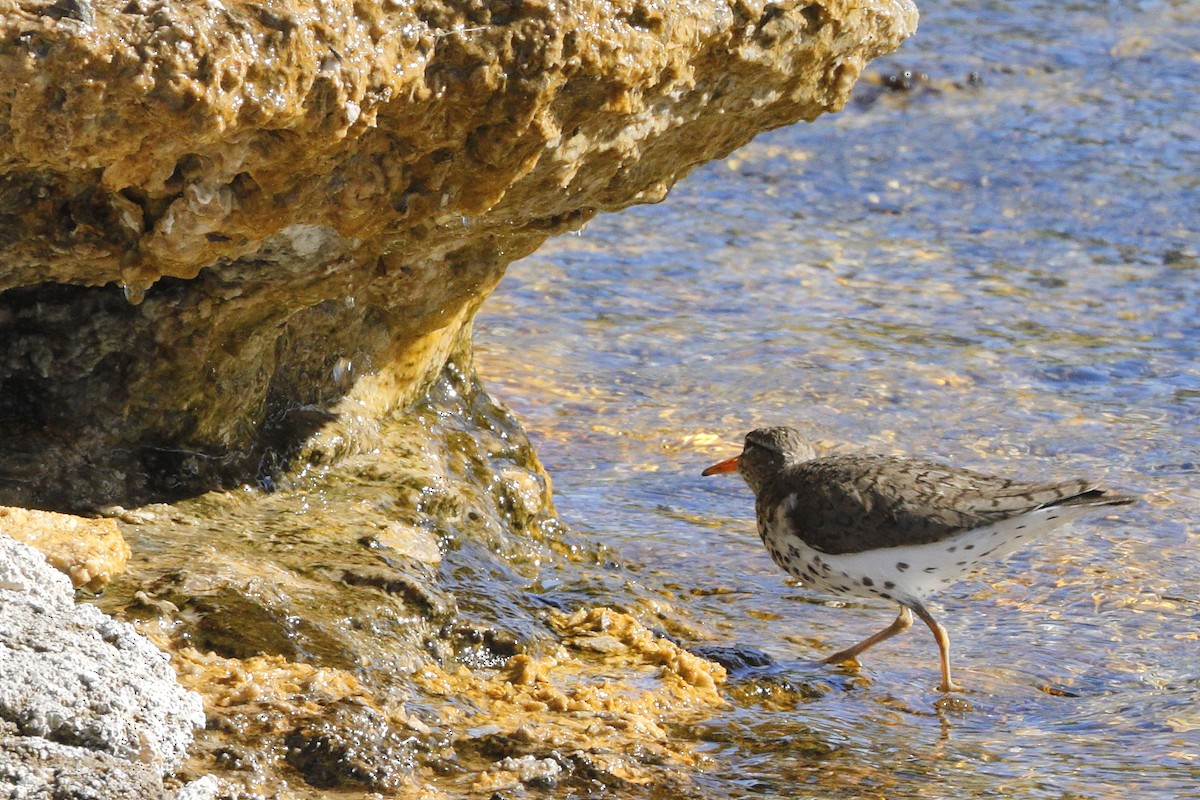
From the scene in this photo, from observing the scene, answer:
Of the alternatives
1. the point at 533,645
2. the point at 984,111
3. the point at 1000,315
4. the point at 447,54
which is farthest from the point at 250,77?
the point at 984,111

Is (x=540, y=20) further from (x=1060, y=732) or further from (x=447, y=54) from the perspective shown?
(x=1060, y=732)

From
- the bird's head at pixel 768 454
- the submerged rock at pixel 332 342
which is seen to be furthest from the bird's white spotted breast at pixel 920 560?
the submerged rock at pixel 332 342

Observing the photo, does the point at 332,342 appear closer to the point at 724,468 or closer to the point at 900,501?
the point at 724,468

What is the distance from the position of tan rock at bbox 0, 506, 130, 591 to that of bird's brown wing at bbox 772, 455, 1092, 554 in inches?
109

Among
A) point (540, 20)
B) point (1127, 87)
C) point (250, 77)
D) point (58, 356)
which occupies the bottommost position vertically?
point (58, 356)

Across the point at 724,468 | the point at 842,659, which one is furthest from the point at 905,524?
the point at 724,468

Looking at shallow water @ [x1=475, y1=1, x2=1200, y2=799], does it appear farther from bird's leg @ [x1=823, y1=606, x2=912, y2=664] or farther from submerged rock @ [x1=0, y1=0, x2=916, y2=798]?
submerged rock @ [x1=0, y1=0, x2=916, y2=798]

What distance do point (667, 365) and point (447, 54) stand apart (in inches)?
Result: 201

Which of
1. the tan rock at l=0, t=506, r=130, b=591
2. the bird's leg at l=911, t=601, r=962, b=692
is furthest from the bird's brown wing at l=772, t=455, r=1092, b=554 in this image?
the tan rock at l=0, t=506, r=130, b=591

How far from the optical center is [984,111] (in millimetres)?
13812

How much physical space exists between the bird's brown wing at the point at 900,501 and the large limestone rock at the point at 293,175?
1468mm

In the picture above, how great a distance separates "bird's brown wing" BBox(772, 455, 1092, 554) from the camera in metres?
5.97

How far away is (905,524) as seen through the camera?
610 centimetres

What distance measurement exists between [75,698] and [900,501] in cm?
344
